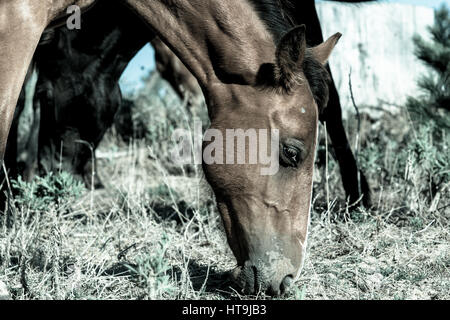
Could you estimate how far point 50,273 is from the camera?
2725 mm

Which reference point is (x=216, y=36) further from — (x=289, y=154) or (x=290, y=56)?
(x=289, y=154)

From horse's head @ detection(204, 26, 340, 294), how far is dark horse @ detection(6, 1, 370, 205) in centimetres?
167

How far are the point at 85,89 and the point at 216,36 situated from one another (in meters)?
1.95

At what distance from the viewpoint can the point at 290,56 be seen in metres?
2.67

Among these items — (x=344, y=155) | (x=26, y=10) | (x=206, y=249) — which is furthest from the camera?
(x=344, y=155)

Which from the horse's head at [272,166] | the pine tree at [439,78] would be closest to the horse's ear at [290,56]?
the horse's head at [272,166]

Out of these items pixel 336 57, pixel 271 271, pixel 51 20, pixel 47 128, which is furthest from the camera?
pixel 336 57

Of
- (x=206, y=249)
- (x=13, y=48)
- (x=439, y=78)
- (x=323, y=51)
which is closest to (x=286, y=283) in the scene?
(x=206, y=249)

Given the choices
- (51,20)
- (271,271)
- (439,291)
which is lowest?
(439,291)

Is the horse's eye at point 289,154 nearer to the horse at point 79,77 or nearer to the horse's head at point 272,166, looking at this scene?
the horse's head at point 272,166
